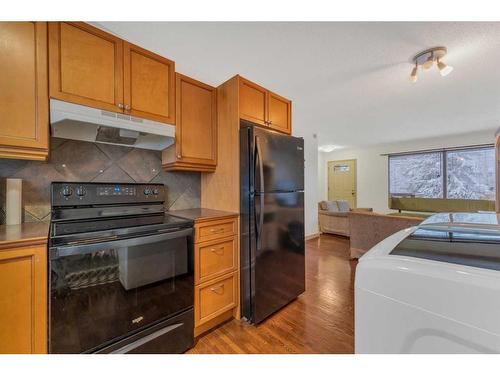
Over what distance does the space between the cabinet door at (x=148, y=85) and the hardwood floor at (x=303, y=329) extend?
176 centimetres

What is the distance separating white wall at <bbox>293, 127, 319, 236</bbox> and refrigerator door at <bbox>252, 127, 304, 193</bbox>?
2666 millimetres

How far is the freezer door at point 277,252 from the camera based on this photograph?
1830 millimetres

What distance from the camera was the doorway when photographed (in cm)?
707

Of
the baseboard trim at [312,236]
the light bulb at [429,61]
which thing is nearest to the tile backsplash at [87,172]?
the light bulb at [429,61]

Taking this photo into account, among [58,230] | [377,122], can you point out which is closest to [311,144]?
[377,122]

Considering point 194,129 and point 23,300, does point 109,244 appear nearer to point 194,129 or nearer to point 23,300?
point 23,300

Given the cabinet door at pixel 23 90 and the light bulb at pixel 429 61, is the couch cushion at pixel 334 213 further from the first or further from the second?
the cabinet door at pixel 23 90

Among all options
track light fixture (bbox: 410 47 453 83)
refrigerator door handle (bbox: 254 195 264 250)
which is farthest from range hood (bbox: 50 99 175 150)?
track light fixture (bbox: 410 47 453 83)

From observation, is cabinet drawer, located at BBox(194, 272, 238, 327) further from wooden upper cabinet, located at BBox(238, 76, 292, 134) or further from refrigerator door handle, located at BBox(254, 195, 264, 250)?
wooden upper cabinet, located at BBox(238, 76, 292, 134)

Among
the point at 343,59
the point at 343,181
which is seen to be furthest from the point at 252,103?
the point at 343,181

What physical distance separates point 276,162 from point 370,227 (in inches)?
87.1

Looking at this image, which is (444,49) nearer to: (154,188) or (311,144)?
(154,188)

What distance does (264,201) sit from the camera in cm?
183

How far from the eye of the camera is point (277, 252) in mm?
1977
